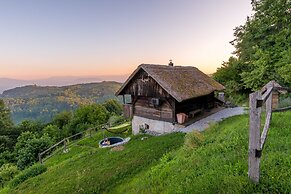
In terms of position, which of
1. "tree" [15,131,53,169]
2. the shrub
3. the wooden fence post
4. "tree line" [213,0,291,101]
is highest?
"tree line" [213,0,291,101]

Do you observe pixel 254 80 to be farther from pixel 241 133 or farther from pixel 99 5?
pixel 99 5

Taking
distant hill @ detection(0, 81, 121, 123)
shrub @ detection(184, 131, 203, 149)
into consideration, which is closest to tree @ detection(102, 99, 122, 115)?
distant hill @ detection(0, 81, 121, 123)

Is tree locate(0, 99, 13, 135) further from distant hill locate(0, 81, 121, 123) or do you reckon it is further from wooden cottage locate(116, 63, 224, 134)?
wooden cottage locate(116, 63, 224, 134)

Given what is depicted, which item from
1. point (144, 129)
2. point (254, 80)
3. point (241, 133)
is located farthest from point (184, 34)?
point (241, 133)

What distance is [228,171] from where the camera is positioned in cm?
470

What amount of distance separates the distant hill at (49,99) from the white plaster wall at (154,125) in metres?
62.5

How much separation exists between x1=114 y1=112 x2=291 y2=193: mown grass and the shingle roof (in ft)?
20.6

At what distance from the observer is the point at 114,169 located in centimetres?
898

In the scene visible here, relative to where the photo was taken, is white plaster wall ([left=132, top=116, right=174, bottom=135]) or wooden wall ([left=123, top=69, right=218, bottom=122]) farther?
white plaster wall ([left=132, top=116, right=174, bottom=135])

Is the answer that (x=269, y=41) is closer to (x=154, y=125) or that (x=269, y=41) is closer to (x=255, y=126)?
(x=154, y=125)

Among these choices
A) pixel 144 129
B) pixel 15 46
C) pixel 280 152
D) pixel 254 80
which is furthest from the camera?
pixel 15 46

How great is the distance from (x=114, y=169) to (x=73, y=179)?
1822mm

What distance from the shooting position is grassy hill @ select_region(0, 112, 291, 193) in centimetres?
427

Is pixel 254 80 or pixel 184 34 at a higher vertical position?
pixel 184 34
